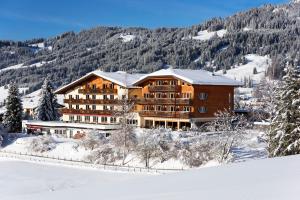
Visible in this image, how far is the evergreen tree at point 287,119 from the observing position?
38.7 metres

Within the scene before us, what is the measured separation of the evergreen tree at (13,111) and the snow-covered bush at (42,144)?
1060 centimetres

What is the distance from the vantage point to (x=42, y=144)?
6091cm

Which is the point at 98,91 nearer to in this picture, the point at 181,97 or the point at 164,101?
the point at 164,101

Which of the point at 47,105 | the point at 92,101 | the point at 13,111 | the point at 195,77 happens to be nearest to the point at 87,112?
the point at 92,101

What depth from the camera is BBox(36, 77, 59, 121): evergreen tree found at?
253ft

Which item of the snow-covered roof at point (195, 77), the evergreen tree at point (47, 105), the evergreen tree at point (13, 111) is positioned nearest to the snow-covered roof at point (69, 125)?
the evergreen tree at point (13, 111)

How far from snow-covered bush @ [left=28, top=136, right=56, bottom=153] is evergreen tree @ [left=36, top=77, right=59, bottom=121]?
50.1ft

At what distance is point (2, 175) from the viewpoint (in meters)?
47.5

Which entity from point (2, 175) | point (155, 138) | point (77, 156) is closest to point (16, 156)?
point (77, 156)

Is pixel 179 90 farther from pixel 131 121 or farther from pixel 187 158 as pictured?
pixel 187 158

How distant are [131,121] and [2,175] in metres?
27.6

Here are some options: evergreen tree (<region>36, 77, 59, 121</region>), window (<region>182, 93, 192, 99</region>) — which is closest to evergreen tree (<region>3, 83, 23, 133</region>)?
evergreen tree (<region>36, 77, 59, 121</region>)

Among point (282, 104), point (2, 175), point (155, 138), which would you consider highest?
point (282, 104)

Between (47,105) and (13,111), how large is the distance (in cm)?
Result: 725
